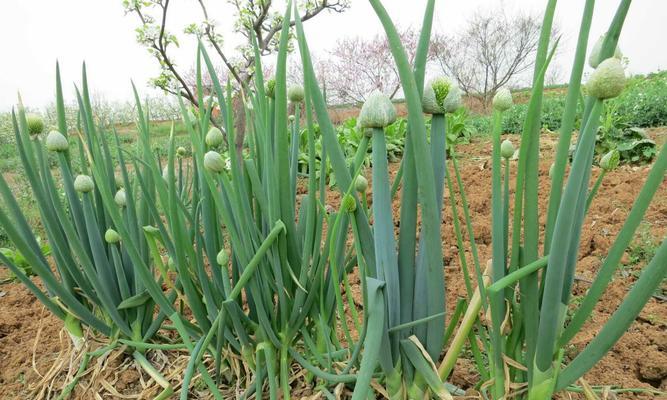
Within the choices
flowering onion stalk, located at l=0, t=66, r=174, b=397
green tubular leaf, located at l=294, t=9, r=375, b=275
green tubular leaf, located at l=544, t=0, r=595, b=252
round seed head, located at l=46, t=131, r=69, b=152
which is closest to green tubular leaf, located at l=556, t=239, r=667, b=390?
green tubular leaf, located at l=544, t=0, r=595, b=252

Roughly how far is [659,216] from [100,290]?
7.75 ft

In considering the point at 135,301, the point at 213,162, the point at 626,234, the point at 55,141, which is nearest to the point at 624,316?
the point at 626,234

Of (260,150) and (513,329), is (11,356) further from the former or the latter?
(513,329)

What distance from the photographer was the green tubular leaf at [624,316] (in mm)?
482

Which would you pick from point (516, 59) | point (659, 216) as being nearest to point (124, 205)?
point (659, 216)

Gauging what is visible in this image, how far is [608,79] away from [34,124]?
98 cm

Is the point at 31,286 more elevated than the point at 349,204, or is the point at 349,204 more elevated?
the point at 349,204

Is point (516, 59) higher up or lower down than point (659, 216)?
higher up

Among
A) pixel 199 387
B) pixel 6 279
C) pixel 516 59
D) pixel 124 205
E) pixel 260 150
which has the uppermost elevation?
pixel 516 59

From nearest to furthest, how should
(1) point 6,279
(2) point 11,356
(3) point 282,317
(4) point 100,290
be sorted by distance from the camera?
(3) point 282,317 → (4) point 100,290 → (2) point 11,356 → (1) point 6,279

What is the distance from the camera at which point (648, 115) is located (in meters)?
5.05

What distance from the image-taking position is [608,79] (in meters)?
0.44

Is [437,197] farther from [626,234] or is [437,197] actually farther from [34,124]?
[34,124]

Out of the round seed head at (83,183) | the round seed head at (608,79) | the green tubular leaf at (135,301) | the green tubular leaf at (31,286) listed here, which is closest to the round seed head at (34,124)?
the round seed head at (83,183)
